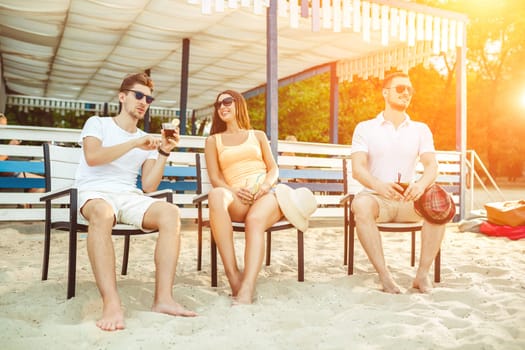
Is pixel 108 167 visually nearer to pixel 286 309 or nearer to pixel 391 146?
pixel 286 309

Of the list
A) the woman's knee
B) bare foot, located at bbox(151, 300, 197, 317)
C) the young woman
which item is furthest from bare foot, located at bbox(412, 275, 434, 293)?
bare foot, located at bbox(151, 300, 197, 317)

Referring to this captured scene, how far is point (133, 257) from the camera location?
4.56 meters

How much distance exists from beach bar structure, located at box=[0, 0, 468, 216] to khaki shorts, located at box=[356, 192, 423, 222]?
3.09 metres

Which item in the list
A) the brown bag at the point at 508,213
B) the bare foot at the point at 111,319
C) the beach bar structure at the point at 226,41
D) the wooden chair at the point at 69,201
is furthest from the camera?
the beach bar structure at the point at 226,41

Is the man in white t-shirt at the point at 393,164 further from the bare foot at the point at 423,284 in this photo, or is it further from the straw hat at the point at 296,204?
the straw hat at the point at 296,204

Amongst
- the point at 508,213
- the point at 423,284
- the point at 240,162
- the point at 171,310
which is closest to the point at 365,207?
the point at 423,284

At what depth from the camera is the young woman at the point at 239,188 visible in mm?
3109

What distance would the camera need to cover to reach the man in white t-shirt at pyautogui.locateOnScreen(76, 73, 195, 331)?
2.64 meters

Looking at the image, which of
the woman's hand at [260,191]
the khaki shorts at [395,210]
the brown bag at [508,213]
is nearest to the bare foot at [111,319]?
the woman's hand at [260,191]

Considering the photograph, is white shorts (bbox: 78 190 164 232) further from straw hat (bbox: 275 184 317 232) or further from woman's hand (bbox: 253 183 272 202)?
straw hat (bbox: 275 184 317 232)

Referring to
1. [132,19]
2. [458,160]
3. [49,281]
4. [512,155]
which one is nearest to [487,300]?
[49,281]

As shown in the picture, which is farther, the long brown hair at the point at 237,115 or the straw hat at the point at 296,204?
the long brown hair at the point at 237,115

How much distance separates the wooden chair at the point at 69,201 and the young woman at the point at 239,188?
39 cm

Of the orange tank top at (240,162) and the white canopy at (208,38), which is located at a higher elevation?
the white canopy at (208,38)
